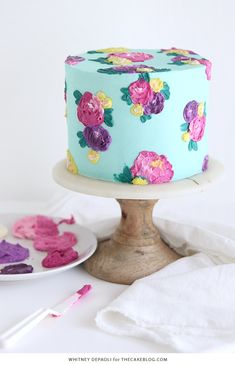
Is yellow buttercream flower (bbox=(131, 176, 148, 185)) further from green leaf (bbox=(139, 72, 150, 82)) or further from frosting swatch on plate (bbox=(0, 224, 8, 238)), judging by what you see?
frosting swatch on plate (bbox=(0, 224, 8, 238))

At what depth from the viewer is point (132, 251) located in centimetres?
107

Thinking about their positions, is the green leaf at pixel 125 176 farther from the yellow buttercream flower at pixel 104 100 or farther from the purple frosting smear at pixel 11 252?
the purple frosting smear at pixel 11 252

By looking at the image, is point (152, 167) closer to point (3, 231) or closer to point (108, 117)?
point (108, 117)

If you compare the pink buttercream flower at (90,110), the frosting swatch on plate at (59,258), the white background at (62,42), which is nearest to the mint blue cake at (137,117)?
the pink buttercream flower at (90,110)

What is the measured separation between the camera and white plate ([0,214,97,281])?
1.02 metres

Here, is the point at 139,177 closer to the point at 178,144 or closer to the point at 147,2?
the point at 178,144

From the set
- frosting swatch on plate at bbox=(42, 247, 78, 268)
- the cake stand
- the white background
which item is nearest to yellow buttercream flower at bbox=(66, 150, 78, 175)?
the cake stand

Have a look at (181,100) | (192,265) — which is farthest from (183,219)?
(181,100)

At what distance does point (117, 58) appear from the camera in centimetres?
106

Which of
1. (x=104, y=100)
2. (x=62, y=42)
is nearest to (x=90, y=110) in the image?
(x=104, y=100)

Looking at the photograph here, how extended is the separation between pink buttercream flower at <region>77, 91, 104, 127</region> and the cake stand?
8 centimetres

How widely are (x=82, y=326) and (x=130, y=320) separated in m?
0.06

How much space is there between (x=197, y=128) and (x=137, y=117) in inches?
3.6

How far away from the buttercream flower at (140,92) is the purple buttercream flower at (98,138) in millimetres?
58
